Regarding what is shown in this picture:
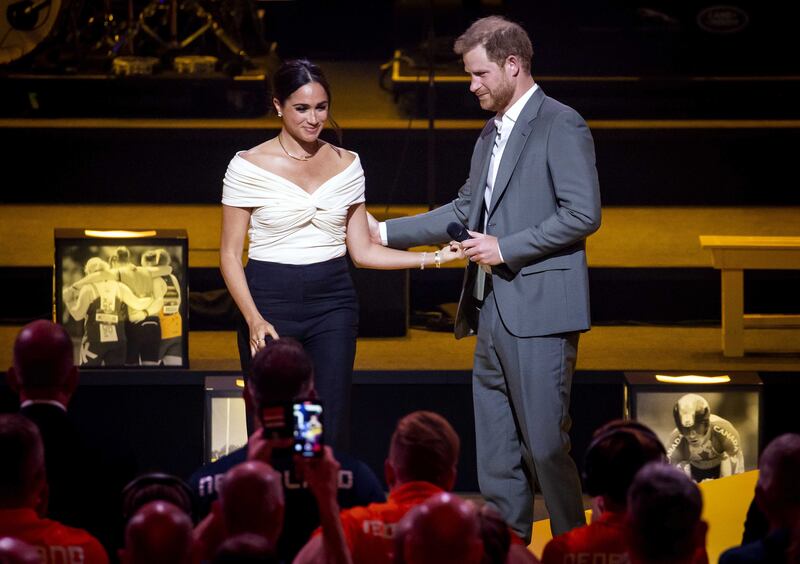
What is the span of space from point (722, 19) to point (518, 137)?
4517 mm

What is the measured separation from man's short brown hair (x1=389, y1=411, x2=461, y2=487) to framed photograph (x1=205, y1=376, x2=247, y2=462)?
220cm

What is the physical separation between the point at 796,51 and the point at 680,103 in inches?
32.8

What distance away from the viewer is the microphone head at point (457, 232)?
372 centimetres

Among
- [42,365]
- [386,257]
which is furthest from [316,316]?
[42,365]

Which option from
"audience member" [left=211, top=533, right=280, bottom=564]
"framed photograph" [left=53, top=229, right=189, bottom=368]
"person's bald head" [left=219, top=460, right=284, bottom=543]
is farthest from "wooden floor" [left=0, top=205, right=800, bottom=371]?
"audience member" [left=211, top=533, right=280, bottom=564]

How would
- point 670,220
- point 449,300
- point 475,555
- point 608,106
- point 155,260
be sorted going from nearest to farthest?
point 475,555 < point 155,260 < point 449,300 < point 670,220 < point 608,106

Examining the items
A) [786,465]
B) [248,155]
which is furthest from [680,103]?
[786,465]

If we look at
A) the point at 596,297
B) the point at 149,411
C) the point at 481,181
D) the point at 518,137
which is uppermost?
the point at 518,137

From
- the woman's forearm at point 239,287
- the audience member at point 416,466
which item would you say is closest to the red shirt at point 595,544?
the audience member at point 416,466

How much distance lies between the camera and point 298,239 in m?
3.78

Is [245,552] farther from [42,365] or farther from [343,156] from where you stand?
[343,156]

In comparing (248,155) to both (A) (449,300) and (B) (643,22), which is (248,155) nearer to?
(A) (449,300)

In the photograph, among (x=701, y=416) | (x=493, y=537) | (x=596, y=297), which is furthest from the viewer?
(x=596, y=297)

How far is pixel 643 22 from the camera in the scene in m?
7.79
